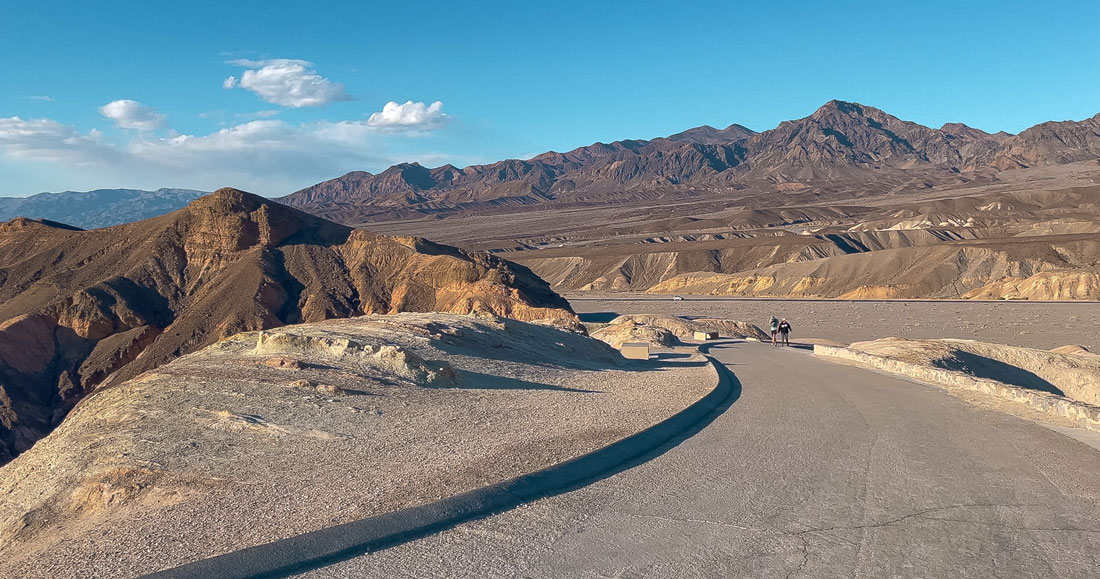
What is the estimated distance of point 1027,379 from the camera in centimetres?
2491

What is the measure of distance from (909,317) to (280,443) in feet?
190

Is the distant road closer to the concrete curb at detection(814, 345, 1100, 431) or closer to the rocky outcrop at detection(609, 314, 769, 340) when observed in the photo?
the rocky outcrop at detection(609, 314, 769, 340)

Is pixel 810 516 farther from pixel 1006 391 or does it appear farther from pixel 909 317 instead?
pixel 909 317

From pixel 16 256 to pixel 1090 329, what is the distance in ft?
219

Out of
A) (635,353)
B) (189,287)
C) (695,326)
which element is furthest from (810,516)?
(189,287)

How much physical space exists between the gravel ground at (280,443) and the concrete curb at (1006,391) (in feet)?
16.2

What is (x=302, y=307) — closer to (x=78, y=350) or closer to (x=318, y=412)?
(x=78, y=350)

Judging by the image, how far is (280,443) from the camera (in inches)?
331

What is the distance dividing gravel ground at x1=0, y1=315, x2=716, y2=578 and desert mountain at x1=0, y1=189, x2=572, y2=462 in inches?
859

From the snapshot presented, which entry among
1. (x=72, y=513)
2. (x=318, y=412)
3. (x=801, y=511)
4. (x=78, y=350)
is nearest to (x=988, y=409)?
(x=801, y=511)

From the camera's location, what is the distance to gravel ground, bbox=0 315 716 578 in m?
5.85

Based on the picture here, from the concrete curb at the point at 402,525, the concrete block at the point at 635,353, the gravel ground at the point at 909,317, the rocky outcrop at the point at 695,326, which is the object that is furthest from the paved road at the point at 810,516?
the gravel ground at the point at 909,317

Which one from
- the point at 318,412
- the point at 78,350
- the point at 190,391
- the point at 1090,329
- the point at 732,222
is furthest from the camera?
the point at 732,222

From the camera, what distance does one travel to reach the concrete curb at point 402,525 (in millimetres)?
4867
